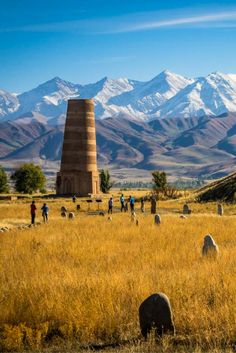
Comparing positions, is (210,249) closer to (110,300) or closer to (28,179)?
(110,300)

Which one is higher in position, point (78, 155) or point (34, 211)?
point (78, 155)

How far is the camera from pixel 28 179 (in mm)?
95375

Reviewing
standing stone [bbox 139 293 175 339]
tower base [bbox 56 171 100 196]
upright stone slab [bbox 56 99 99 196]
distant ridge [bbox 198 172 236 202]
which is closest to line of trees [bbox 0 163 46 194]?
upright stone slab [bbox 56 99 99 196]

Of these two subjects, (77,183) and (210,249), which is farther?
(77,183)

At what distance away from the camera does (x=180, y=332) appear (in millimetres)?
9305

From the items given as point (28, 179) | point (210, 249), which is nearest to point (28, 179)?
point (28, 179)

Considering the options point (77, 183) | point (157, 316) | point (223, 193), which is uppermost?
point (77, 183)

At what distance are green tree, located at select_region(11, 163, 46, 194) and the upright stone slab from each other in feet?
60.5

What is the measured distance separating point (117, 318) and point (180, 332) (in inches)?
43.0

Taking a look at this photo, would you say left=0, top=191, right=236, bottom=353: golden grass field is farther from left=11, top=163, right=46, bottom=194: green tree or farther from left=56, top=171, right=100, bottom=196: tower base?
→ left=11, top=163, right=46, bottom=194: green tree

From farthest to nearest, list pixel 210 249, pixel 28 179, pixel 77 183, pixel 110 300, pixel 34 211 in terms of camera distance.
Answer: pixel 28 179 < pixel 77 183 < pixel 34 211 < pixel 210 249 < pixel 110 300

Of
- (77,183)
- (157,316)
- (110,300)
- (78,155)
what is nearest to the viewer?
(157,316)

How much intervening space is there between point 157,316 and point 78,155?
2676 inches

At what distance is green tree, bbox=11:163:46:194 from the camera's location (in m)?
95.5
